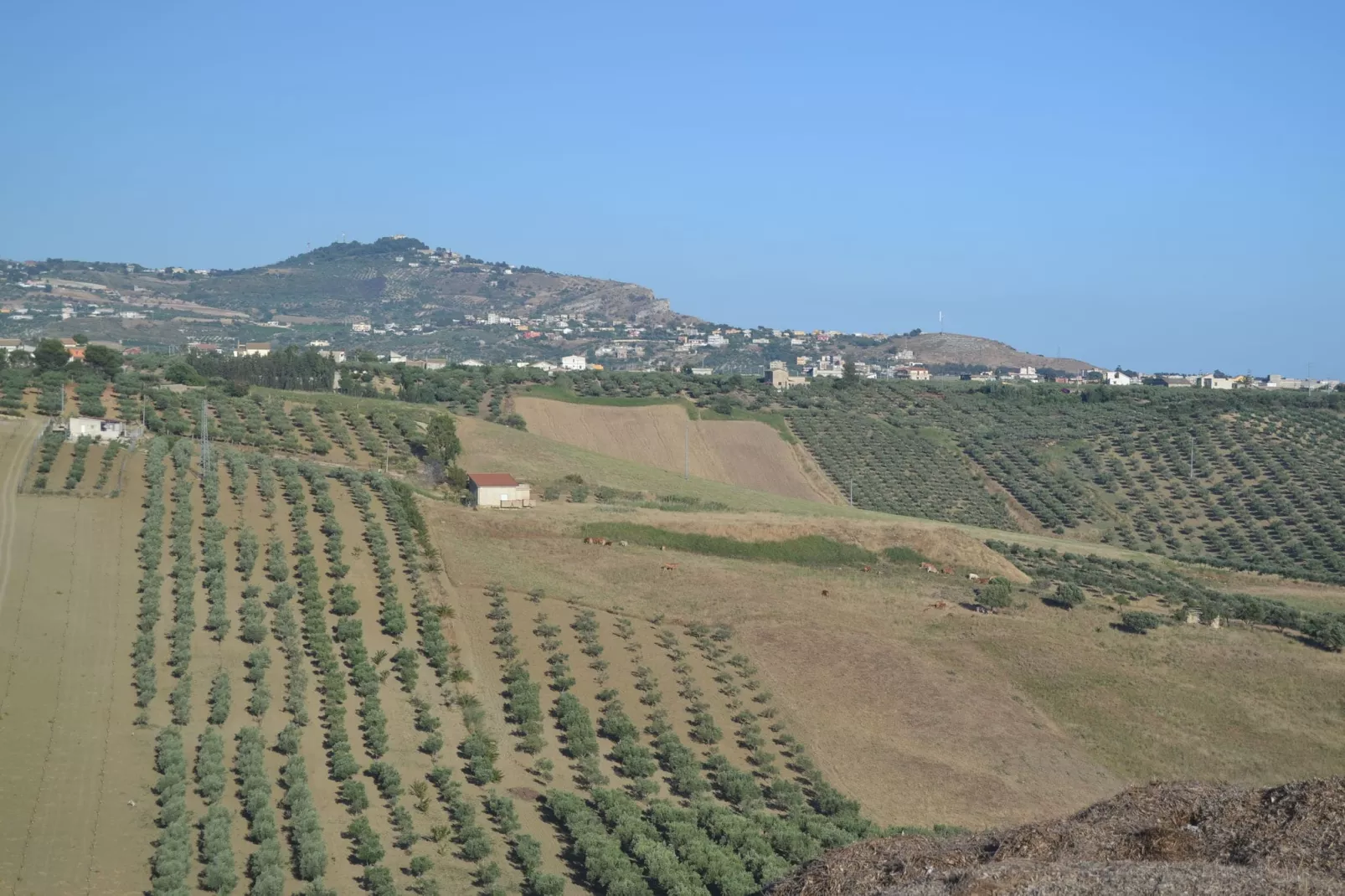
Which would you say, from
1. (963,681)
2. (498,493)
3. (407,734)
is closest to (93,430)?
(498,493)

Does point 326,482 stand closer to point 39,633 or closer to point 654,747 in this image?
point 39,633

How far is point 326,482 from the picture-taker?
177 ft

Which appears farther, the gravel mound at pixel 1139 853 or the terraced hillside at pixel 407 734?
the terraced hillside at pixel 407 734

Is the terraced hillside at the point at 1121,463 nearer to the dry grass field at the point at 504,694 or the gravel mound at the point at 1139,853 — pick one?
the dry grass field at the point at 504,694

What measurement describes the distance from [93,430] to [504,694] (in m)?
31.6

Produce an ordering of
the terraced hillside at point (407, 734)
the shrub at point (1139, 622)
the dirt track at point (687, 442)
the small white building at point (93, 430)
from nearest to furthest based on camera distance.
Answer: the terraced hillside at point (407, 734)
the shrub at point (1139, 622)
the small white building at point (93, 430)
the dirt track at point (687, 442)

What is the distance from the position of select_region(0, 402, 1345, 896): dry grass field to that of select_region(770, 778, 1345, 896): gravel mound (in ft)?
23.3

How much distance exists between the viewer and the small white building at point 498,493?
56.9 metres

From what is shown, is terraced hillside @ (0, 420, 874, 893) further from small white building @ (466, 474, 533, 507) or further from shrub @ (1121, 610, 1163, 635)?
shrub @ (1121, 610, 1163, 635)

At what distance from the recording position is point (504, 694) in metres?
36.3

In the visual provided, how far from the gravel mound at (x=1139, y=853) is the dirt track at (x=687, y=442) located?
6276cm

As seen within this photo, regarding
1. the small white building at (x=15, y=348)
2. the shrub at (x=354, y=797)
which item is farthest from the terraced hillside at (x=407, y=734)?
the small white building at (x=15, y=348)

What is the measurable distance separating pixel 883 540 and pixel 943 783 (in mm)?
22998

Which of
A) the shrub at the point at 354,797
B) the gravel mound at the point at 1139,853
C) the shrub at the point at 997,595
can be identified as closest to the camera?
the gravel mound at the point at 1139,853
